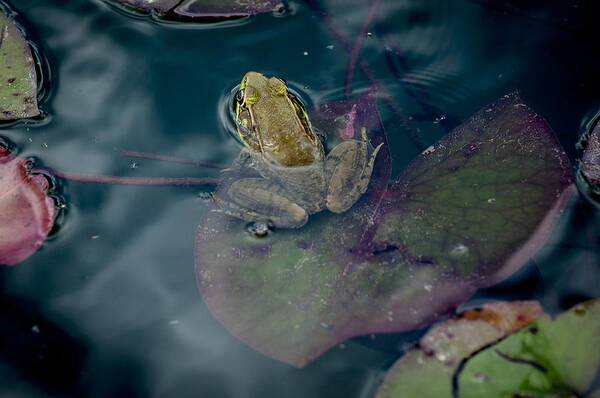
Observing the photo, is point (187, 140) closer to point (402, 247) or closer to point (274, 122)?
point (274, 122)

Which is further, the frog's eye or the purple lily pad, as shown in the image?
the frog's eye

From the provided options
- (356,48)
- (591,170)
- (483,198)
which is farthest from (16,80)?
(591,170)

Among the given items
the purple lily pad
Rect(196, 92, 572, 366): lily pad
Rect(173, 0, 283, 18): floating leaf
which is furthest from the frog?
the purple lily pad

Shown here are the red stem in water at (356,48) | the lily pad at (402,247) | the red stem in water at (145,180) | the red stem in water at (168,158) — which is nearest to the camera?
the lily pad at (402,247)

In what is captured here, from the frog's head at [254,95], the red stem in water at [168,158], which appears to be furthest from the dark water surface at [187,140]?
the frog's head at [254,95]

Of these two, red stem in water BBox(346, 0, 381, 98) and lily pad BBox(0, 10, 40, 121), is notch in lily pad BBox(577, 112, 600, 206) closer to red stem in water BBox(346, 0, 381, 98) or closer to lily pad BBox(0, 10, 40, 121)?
red stem in water BBox(346, 0, 381, 98)

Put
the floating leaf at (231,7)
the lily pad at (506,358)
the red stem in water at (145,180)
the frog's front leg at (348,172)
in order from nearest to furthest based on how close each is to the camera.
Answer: the lily pad at (506,358) < the frog's front leg at (348,172) < the red stem in water at (145,180) < the floating leaf at (231,7)

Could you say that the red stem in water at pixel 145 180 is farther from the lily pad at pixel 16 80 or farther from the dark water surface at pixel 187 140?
the lily pad at pixel 16 80
